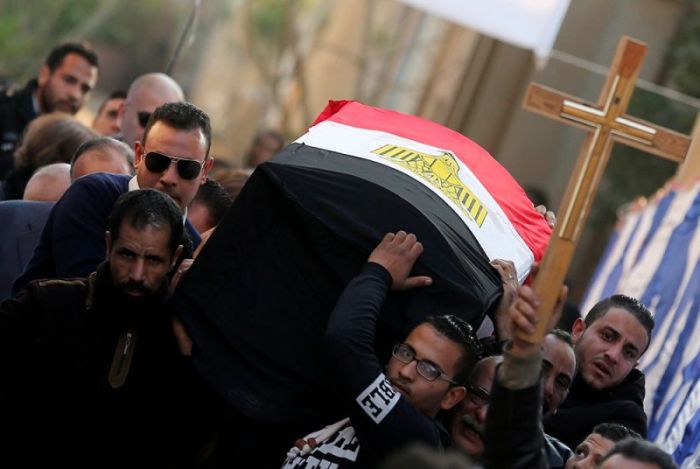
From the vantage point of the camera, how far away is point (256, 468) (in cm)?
509

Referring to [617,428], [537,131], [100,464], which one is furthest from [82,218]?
[537,131]

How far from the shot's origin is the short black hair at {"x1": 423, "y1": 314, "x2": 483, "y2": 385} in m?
4.92

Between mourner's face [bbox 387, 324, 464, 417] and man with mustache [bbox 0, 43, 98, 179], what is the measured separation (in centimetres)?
450

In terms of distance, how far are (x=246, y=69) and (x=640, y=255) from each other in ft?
37.7

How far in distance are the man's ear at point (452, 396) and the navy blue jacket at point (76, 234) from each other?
4.32 feet

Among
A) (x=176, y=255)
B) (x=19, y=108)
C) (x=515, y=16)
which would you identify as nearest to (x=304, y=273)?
(x=176, y=255)

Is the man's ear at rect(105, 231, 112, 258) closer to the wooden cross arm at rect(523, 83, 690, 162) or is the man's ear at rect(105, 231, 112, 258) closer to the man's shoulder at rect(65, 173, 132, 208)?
the man's shoulder at rect(65, 173, 132, 208)

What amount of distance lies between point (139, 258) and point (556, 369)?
4.84ft

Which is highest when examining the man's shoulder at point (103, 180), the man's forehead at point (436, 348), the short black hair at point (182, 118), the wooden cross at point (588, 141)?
the wooden cross at point (588, 141)

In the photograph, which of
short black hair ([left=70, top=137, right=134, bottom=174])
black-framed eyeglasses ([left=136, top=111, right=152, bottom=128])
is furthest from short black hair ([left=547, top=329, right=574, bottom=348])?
black-framed eyeglasses ([left=136, top=111, right=152, bottom=128])

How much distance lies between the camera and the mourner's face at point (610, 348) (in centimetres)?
614

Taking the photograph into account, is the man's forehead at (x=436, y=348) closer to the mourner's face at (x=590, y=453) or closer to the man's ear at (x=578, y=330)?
the mourner's face at (x=590, y=453)

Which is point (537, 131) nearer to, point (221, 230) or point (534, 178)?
point (534, 178)

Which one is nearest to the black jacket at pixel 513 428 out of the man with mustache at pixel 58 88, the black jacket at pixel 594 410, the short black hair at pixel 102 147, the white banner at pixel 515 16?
the black jacket at pixel 594 410
